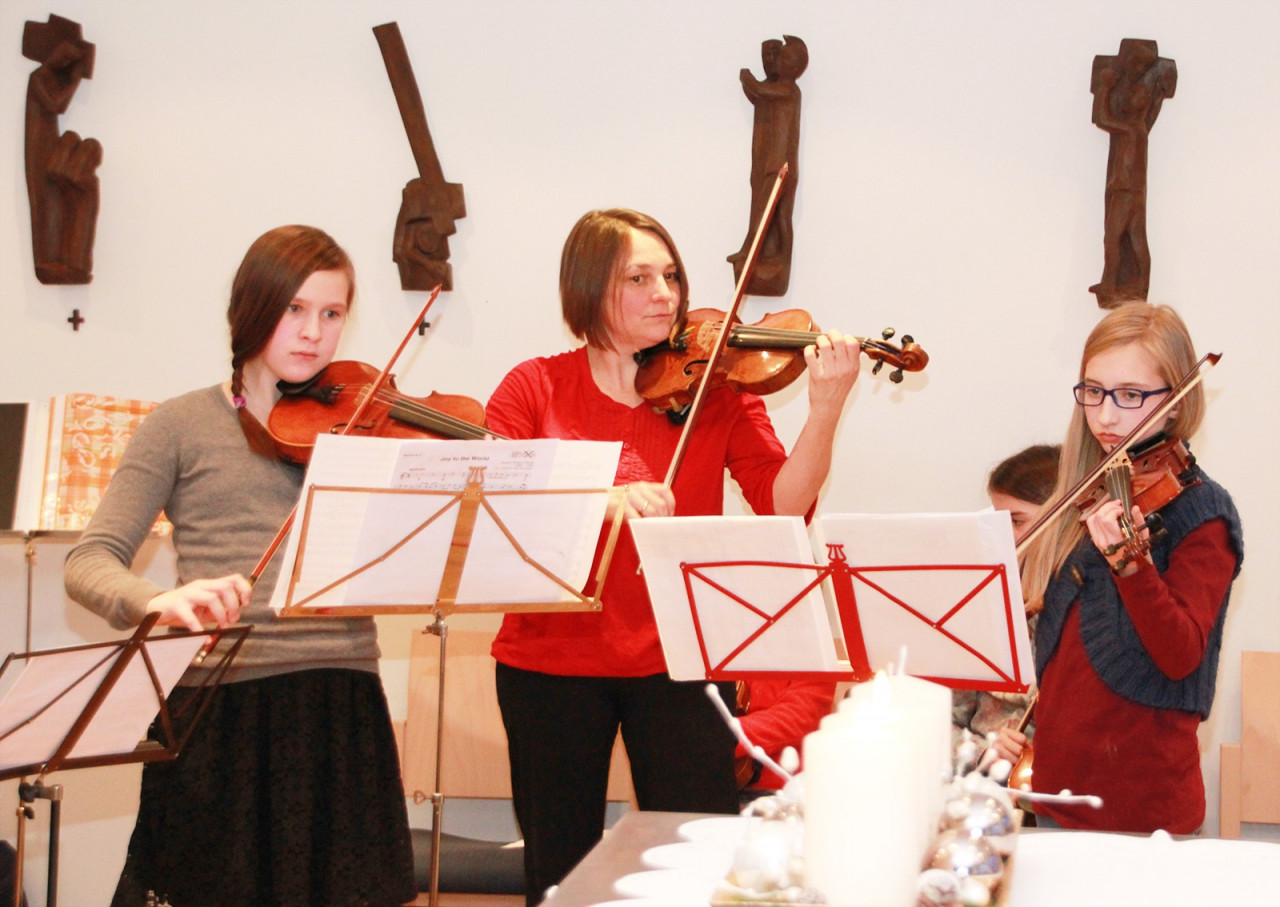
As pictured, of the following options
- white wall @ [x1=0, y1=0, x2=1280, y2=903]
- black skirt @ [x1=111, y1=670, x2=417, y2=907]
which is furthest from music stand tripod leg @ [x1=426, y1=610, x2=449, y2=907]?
white wall @ [x1=0, y1=0, x2=1280, y2=903]

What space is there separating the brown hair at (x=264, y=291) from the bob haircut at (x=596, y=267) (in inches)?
15.5

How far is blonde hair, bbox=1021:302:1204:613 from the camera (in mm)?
1843

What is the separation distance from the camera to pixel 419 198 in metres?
2.99

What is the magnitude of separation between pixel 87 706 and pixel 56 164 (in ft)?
6.67

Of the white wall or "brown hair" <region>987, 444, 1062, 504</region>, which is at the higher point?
the white wall

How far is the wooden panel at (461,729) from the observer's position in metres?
2.84

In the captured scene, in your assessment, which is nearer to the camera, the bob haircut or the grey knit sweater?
the grey knit sweater

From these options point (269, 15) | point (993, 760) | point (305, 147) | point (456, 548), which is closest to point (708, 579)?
point (456, 548)

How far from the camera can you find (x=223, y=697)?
1.79m

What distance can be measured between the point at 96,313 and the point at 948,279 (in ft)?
6.75

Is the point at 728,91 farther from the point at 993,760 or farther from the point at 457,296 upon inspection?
the point at 993,760

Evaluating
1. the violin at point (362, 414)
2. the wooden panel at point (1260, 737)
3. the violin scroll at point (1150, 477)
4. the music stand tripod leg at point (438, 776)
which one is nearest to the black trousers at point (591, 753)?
the music stand tripod leg at point (438, 776)

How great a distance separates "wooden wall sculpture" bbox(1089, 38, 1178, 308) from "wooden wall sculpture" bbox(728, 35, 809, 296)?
655mm

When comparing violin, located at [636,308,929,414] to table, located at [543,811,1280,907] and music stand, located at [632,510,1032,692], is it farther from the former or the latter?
table, located at [543,811,1280,907]
